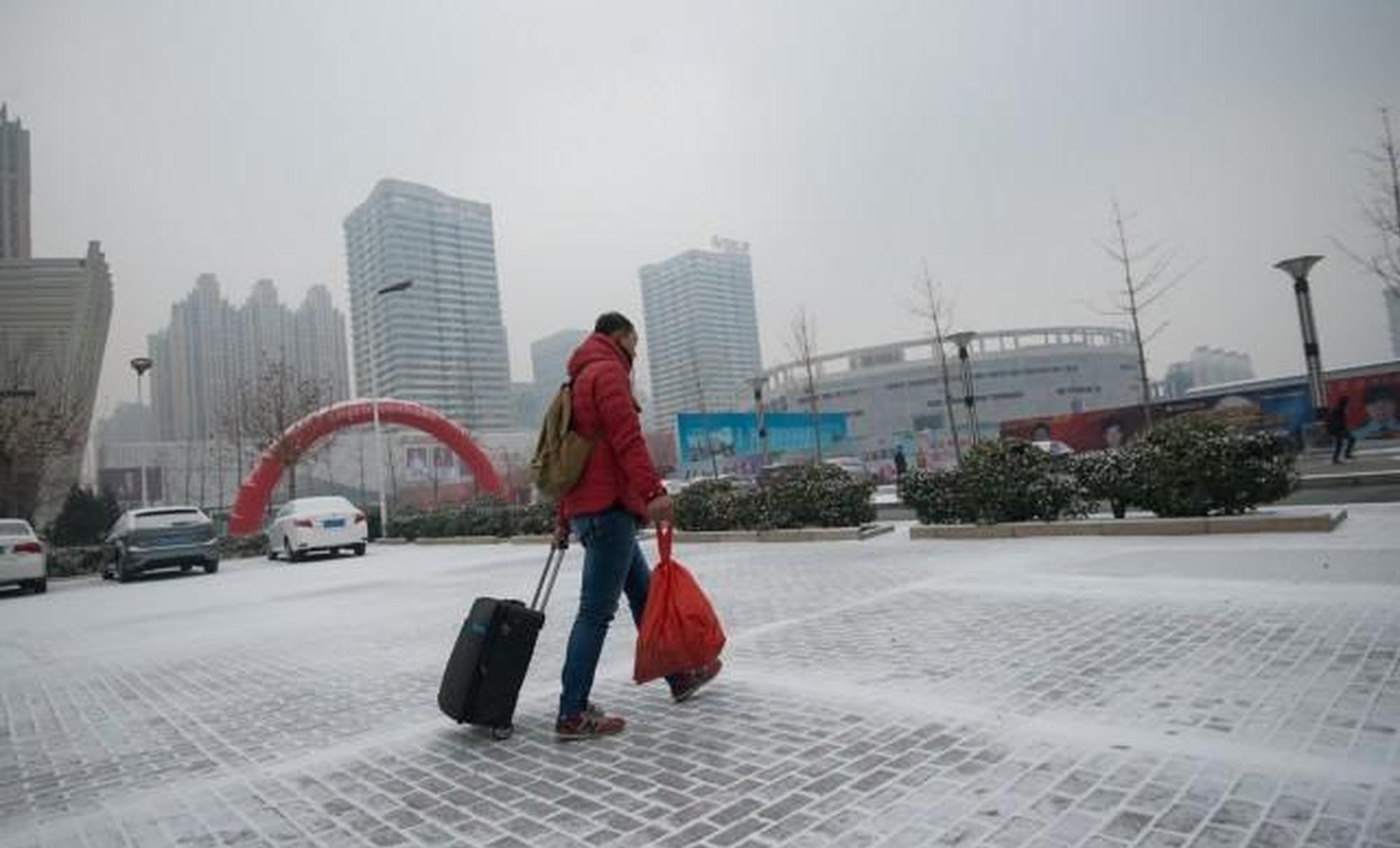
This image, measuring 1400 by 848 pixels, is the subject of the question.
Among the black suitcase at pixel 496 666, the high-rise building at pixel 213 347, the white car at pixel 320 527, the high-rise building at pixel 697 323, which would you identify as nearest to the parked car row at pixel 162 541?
the white car at pixel 320 527

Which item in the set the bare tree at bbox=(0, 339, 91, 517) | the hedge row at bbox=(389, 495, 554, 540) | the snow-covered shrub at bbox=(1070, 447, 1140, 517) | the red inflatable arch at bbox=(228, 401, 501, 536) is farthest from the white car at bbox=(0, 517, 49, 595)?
the snow-covered shrub at bbox=(1070, 447, 1140, 517)

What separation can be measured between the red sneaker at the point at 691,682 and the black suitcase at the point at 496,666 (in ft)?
2.51

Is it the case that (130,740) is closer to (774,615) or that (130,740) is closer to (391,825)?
(391,825)

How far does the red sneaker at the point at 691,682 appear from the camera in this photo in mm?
3877

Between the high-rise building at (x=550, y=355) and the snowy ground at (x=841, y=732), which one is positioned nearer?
the snowy ground at (x=841, y=732)

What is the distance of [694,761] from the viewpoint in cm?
307

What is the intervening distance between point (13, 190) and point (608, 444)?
148ft

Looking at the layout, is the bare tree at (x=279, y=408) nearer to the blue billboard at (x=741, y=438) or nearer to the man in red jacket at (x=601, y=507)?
the blue billboard at (x=741, y=438)

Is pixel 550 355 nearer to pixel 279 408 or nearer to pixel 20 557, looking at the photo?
pixel 279 408

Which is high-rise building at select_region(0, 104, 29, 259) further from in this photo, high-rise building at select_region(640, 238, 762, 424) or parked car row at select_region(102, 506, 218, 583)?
high-rise building at select_region(640, 238, 762, 424)

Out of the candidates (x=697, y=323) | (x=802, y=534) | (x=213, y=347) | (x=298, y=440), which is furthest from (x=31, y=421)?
(x=697, y=323)

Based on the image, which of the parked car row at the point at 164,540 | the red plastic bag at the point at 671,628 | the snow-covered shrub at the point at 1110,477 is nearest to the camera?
the red plastic bag at the point at 671,628

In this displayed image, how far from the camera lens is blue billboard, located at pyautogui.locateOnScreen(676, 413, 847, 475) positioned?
3716 centimetres

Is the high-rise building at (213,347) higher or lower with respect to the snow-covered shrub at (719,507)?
higher
